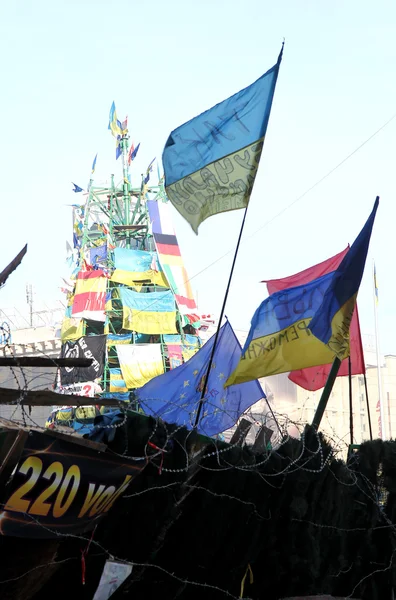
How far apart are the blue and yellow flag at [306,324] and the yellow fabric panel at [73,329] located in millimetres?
Result: 39637

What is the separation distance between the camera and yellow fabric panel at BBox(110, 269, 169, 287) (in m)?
49.9

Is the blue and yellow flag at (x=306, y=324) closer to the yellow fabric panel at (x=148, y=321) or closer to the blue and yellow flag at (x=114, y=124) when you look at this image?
the yellow fabric panel at (x=148, y=321)

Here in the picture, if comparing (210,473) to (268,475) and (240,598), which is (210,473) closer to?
(268,475)

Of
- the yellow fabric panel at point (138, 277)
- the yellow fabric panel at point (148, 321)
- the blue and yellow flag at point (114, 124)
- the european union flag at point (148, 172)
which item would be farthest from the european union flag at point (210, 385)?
the blue and yellow flag at point (114, 124)

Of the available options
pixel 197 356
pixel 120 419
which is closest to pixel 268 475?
pixel 120 419

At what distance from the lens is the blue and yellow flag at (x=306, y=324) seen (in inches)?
391

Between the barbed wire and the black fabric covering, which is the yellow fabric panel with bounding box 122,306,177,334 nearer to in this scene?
the black fabric covering

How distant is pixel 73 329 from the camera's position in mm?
50156

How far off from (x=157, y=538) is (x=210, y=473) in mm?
787

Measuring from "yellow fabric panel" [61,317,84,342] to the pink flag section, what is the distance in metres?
36.4

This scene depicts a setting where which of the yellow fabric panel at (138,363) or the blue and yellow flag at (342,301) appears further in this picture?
the yellow fabric panel at (138,363)

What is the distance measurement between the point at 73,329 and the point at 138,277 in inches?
196

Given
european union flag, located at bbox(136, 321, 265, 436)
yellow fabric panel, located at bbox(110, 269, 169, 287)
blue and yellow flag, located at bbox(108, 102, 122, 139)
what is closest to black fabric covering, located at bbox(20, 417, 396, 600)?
european union flag, located at bbox(136, 321, 265, 436)

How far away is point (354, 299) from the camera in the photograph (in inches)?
396
